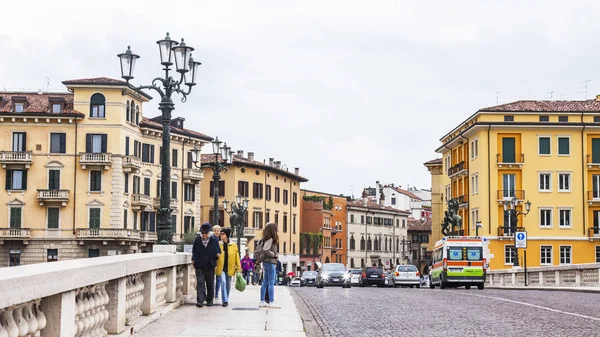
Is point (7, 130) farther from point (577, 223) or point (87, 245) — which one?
point (577, 223)

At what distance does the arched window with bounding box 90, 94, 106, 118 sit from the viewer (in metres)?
74.8

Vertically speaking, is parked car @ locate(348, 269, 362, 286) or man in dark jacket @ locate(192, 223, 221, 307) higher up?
man in dark jacket @ locate(192, 223, 221, 307)

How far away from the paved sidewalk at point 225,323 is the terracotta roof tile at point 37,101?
2312 inches

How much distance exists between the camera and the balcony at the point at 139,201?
255ft

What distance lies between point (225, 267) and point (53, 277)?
39.1 feet

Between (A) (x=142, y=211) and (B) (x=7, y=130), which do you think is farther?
(A) (x=142, y=211)

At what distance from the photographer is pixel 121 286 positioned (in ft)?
35.0

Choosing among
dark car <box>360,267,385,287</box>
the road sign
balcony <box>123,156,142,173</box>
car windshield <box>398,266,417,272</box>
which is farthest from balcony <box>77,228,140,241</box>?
the road sign

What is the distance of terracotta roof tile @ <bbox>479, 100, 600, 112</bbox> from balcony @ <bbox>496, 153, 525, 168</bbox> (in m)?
3.45

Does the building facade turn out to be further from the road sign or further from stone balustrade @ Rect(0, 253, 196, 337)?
stone balustrade @ Rect(0, 253, 196, 337)

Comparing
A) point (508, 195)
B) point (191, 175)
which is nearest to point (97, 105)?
point (191, 175)

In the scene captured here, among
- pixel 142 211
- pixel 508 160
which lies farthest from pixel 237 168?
pixel 508 160

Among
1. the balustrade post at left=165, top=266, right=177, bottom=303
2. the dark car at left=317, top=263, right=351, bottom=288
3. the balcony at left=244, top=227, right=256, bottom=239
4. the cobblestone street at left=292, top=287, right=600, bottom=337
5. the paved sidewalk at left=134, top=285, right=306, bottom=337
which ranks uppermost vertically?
the balcony at left=244, top=227, right=256, bottom=239

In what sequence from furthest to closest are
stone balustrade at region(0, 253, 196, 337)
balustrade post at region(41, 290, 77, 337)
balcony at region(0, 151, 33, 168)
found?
balcony at region(0, 151, 33, 168) → balustrade post at region(41, 290, 77, 337) → stone balustrade at region(0, 253, 196, 337)
